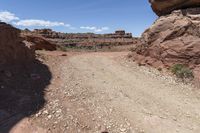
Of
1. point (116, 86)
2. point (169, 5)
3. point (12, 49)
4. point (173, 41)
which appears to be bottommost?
point (116, 86)

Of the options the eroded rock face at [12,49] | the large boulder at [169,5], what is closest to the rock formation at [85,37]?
the large boulder at [169,5]

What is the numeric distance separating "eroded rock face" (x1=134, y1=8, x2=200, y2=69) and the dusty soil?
1314 millimetres

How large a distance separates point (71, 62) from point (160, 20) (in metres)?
4.85

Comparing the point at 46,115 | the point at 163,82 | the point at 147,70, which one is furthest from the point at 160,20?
the point at 46,115

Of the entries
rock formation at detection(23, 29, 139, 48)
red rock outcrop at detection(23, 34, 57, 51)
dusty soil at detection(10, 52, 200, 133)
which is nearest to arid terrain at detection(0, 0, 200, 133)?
dusty soil at detection(10, 52, 200, 133)

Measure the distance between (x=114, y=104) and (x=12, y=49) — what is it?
5.17 m

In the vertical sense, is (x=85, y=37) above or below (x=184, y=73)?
above

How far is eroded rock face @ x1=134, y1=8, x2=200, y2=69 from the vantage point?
13805mm

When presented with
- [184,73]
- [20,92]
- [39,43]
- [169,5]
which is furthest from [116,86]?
[39,43]

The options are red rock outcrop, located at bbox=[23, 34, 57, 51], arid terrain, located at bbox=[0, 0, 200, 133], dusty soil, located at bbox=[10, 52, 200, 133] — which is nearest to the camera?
dusty soil, located at bbox=[10, 52, 200, 133]

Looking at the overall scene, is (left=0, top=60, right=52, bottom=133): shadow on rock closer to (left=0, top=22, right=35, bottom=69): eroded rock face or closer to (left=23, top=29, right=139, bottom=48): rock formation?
(left=0, top=22, right=35, bottom=69): eroded rock face

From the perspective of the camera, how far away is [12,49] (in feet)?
39.8

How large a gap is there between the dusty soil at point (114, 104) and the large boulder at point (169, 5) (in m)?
4.83

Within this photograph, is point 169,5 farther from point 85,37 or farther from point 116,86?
point 85,37
